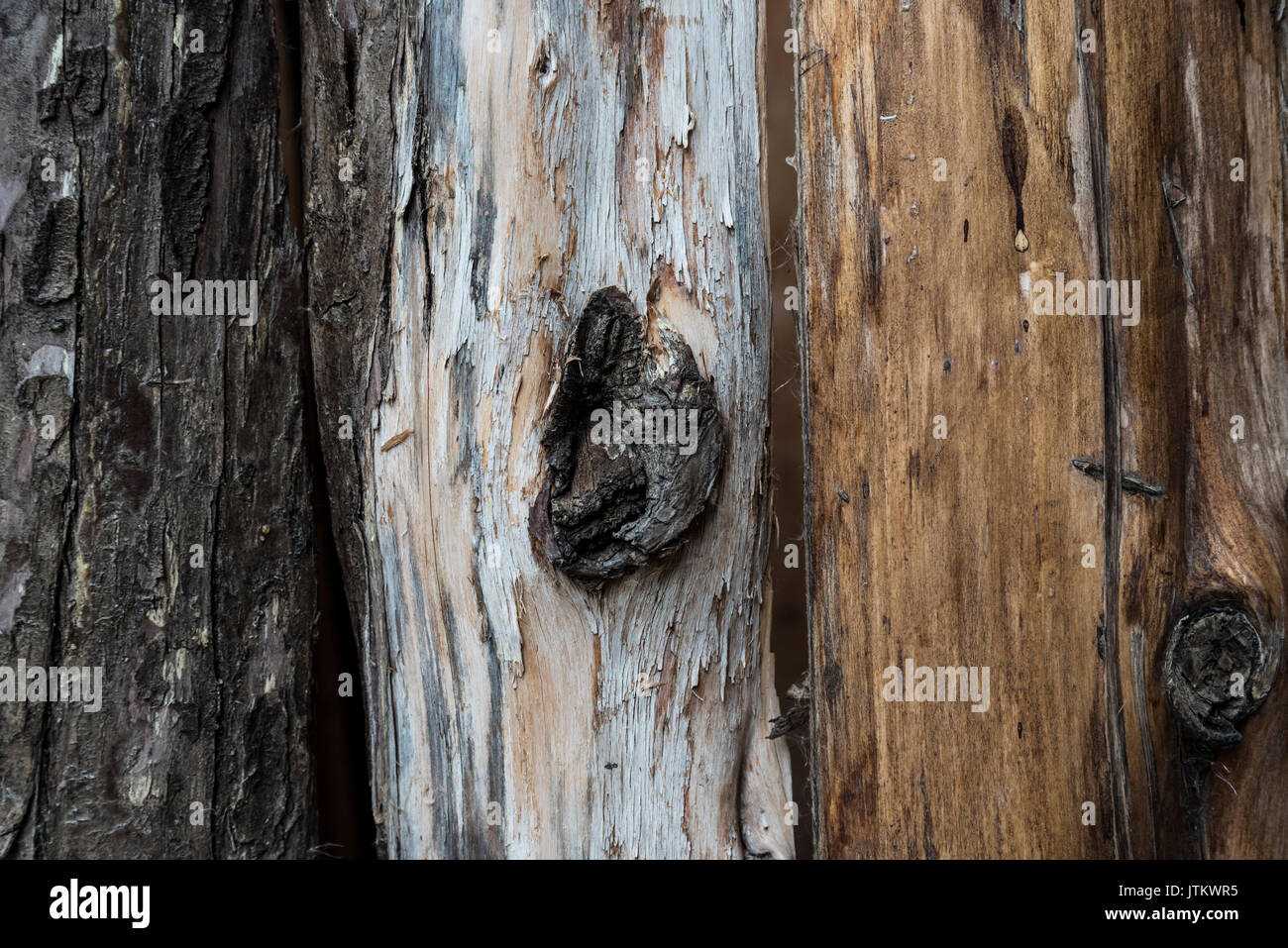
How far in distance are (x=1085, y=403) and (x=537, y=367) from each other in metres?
0.71

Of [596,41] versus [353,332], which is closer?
[596,41]

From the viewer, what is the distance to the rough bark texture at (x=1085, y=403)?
100cm

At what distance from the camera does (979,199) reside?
1011 mm

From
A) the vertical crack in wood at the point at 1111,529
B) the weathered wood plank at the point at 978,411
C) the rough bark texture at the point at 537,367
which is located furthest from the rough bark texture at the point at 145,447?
the vertical crack in wood at the point at 1111,529

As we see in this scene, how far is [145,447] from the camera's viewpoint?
1.07 m

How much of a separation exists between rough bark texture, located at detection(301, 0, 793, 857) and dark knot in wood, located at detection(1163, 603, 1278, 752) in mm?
548

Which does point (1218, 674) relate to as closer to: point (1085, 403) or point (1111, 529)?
point (1111, 529)

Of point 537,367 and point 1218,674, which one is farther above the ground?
point 537,367

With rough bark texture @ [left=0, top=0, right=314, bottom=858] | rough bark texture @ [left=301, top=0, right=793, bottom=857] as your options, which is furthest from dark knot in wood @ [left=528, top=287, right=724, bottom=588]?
rough bark texture @ [left=0, top=0, right=314, bottom=858]

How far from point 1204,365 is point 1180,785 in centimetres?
55

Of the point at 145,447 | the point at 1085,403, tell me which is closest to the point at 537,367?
the point at 145,447

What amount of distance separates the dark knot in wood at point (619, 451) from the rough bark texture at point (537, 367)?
3cm
